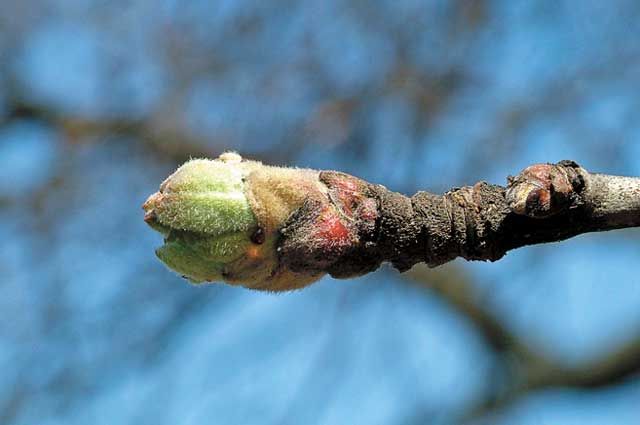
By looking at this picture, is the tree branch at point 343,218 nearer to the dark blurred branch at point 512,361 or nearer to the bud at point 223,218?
the bud at point 223,218

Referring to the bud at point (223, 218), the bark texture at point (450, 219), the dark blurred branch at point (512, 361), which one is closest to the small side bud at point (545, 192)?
the bark texture at point (450, 219)

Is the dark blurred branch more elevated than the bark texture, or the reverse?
the dark blurred branch

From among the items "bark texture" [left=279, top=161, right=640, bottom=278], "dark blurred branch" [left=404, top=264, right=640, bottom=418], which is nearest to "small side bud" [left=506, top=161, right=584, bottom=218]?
"bark texture" [left=279, top=161, right=640, bottom=278]

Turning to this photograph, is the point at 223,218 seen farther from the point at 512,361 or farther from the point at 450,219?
the point at 512,361

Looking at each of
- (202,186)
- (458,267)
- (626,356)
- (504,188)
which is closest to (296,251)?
(202,186)

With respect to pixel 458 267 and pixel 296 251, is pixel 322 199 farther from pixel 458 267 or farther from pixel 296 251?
pixel 458 267

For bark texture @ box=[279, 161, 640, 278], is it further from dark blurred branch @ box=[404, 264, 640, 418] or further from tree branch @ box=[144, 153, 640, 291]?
dark blurred branch @ box=[404, 264, 640, 418]


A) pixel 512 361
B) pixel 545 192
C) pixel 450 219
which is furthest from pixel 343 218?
pixel 512 361
